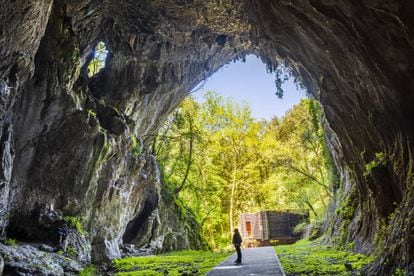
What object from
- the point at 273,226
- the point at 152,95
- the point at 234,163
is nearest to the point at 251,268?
the point at 152,95

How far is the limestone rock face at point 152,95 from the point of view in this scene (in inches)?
346

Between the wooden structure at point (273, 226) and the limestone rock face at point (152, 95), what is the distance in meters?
10.6

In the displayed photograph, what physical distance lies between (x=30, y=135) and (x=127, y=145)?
5.87m

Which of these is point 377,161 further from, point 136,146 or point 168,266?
point 136,146

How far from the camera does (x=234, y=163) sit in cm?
3719

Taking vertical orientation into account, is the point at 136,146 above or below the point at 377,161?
above

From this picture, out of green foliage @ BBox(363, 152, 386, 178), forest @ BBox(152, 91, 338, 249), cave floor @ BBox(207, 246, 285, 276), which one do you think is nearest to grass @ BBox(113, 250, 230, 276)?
cave floor @ BBox(207, 246, 285, 276)

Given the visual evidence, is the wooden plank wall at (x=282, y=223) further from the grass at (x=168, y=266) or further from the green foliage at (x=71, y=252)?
the green foliage at (x=71, y=252)

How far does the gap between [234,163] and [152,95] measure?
50.7 feet

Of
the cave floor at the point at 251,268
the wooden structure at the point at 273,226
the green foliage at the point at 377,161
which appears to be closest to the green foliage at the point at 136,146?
the cave floor at the point at 251,268

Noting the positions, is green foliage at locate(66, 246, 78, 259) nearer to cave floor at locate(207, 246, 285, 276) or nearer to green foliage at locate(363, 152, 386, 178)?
cave floor at locate(207, 246, 285, 276)

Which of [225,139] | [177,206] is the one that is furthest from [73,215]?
[225,139]

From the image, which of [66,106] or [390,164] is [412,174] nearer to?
[390,164]

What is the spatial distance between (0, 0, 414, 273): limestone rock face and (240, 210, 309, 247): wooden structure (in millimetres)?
10574
